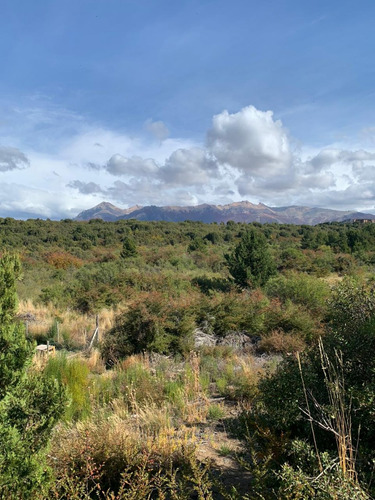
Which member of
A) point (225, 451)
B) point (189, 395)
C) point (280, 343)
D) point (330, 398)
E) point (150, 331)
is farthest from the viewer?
point (150, 331)

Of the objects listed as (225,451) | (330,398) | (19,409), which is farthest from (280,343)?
(19,409)

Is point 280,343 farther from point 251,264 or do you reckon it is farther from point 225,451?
point 251,264

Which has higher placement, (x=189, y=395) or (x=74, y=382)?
(x=74, y=382)

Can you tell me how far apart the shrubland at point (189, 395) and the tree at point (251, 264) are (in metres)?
2.21

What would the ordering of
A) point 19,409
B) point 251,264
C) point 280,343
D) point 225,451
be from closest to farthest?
point 19,409, point 225,451, point 280,343, point 251,264

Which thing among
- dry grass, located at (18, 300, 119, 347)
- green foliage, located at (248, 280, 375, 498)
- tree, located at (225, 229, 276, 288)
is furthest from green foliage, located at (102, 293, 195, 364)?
tree, located at (225, 229, 276, 288)

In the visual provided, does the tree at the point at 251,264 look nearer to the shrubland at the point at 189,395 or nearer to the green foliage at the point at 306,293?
the shrubland at the point at 189,395

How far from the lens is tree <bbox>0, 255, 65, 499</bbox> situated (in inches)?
102

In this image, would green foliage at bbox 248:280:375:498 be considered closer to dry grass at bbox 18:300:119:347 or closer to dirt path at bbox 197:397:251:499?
dirt path at bbox 197:397:251:499

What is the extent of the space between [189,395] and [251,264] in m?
12.1

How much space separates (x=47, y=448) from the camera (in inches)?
111

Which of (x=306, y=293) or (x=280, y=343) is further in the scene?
(x=306, y=293)

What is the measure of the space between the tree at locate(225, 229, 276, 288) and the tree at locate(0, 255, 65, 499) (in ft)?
45.2

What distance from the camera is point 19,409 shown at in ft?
8.94
